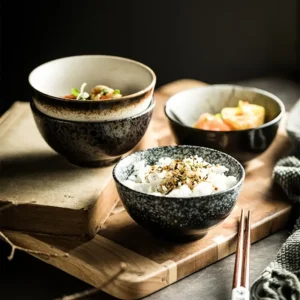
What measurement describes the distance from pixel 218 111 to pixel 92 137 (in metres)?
0.43

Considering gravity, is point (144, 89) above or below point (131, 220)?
above

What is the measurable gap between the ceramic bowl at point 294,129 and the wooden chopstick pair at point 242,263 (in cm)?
28

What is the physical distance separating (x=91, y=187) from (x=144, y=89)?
24cm

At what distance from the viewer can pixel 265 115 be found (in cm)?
172

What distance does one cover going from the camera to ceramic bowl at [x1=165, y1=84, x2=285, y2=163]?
1.57 m

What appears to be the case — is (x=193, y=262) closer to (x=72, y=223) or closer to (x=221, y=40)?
(x=72, y=223)

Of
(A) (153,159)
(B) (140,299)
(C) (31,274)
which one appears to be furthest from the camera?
(A) (153,159)

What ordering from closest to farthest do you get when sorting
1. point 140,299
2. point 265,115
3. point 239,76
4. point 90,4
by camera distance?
point 140,299, point 265,115, point 90,4, point 239,76

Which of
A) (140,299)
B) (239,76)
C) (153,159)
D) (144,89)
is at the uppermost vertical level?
(144,89)

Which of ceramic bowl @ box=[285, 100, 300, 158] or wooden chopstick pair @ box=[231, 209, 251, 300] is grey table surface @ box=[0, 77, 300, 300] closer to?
wooden chopstick pair @ box=[231, 209, 251, 300]

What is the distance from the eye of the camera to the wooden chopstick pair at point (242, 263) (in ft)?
3.82

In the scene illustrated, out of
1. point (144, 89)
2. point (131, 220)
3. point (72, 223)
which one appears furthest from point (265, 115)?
point (72, 223)

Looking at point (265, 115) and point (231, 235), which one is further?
point (265, 115)

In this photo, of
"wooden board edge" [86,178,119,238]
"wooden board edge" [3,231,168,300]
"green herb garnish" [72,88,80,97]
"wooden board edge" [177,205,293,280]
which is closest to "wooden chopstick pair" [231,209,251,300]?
"wooden board edge" [177,205,293,280]
